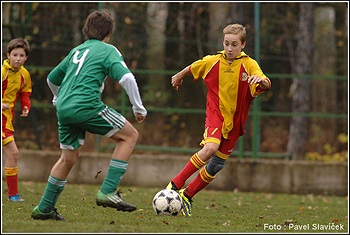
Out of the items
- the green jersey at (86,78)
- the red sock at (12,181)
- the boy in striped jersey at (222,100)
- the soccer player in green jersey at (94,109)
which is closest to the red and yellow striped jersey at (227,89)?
the boy in striped jersey at (222,100)

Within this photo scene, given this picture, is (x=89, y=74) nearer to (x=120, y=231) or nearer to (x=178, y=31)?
(x=120, y=231)

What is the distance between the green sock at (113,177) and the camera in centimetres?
632

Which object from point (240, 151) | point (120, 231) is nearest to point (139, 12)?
point (240, 151)

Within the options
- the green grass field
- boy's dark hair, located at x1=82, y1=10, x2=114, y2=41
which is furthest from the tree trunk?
boy's dark hair, located at x1=82, y1=10, x2=114, y2=41

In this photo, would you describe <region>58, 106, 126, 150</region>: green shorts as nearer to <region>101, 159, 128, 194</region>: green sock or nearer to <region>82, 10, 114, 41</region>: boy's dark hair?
<region>101, 159, 128, 194</region>: green sock

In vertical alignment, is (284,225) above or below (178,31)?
below

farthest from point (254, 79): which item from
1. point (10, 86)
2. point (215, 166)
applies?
point (10, 86)

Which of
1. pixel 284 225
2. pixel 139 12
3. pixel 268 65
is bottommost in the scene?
pixel 284 225

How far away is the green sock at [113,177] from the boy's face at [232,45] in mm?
1968

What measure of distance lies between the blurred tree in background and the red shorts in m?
3.84

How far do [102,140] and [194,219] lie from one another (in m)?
5.10

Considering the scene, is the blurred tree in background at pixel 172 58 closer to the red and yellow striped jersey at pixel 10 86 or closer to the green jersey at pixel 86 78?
the red and yellow striped jersey at pixel 10 86

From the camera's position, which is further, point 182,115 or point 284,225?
point 182,115

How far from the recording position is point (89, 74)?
629 cm
